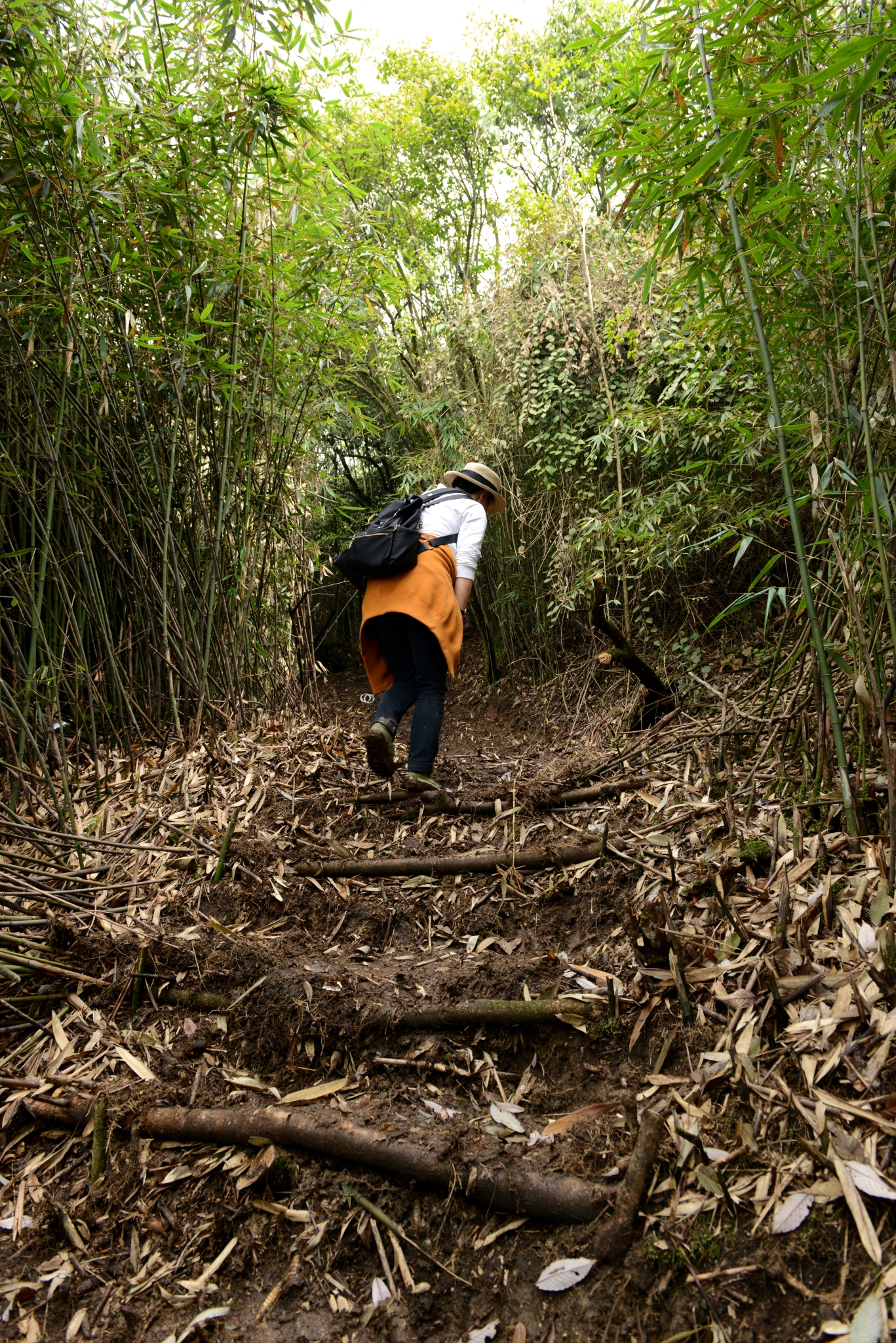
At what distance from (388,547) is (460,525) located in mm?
344

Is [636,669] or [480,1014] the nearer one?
[480,1014]

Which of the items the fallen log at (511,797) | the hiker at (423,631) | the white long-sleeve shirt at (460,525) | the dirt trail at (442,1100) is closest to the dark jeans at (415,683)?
the hiker at (423,631)

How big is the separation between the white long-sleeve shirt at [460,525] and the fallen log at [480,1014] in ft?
5.39

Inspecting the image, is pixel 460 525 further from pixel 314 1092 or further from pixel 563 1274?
pixel 563 1274

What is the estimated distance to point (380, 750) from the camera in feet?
8.84

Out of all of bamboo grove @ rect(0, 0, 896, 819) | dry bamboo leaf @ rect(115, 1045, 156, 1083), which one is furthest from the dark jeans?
dry bamboo leaf @ rect(115, 1045, 156, 1083)

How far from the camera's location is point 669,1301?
1062 mm

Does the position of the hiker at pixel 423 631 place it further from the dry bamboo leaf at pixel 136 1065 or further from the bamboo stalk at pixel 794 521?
the bamboo stalk at pixel 794 521

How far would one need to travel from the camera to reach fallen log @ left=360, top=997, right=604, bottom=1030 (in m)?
1.56

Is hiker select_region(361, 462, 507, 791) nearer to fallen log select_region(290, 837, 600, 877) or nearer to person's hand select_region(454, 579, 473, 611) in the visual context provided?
person's hand select_region(454, 579, 473, 611)

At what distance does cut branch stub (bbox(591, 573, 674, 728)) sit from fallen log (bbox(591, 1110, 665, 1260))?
1911 mm

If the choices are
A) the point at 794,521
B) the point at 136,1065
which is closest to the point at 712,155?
the point at 794,521

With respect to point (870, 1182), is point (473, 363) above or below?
above

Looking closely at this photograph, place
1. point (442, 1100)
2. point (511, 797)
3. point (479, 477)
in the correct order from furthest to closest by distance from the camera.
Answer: point (479, 477) < point (511, 797) < point (442, 1100)
